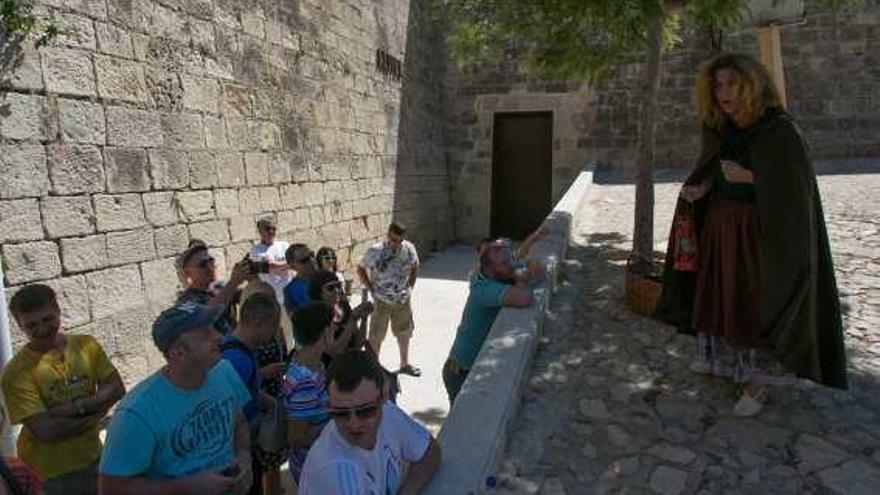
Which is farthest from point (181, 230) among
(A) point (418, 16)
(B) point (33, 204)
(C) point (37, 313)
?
(A) point (418, 16)

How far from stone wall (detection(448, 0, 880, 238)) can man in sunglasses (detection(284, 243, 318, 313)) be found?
1060 cm

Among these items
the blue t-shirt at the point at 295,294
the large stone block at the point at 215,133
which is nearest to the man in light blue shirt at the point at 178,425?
the blue t-shirt at the point at 295,294

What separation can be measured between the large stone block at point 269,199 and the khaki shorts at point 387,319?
86.0 inches

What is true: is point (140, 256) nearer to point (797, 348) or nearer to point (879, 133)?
point (797, 348)

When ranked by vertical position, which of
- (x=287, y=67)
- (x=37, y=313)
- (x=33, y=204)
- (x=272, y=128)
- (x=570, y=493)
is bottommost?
(x=570, y=493)

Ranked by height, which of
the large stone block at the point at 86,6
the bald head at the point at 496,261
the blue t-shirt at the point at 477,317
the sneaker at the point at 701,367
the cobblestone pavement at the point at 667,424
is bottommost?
the cobblestone pavement at the point at 667,424

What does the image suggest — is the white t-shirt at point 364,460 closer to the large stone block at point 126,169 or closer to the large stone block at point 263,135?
the large stone block at point 126,169

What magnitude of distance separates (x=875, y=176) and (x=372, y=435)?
10.8 metres

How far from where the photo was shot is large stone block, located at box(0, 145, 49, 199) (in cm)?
442

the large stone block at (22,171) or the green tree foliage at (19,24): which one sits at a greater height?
the green tree foliage at (19,24)

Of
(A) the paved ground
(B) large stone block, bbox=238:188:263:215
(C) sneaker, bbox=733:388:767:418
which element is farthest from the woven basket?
(B) large stone block, bbox=238:188:263:215

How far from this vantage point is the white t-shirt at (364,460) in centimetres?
192

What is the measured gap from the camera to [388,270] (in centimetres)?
627

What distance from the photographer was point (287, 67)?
325 inches
